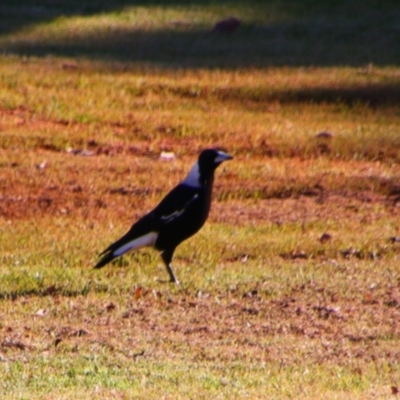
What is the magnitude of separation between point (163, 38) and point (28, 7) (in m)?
4.88

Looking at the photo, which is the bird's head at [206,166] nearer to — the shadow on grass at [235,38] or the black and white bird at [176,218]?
the black and white bird at [176,218]

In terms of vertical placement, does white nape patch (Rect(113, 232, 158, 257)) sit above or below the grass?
above

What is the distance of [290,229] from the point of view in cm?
1120

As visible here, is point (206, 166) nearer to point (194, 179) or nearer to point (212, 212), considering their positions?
point (194, 179)

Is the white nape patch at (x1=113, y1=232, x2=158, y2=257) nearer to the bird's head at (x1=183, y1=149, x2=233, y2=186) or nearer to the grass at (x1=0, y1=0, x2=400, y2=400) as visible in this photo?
the grass at (x1=0, y1=0, x2=400, y2=400)

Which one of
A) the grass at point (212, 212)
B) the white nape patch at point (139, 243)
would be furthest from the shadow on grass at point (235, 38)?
the white nape patch at point (139, 243)

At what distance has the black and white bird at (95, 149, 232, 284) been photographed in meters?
9.08

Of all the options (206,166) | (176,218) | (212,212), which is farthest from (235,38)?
(176,218)

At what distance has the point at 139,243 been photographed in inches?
357

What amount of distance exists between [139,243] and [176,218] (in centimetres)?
35

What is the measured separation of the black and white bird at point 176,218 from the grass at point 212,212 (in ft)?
1.02

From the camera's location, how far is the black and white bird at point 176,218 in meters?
9.08

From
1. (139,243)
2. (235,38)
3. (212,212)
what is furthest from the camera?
(235,38)

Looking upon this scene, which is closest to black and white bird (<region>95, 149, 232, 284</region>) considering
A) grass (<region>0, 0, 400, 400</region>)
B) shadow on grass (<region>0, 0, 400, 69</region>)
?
grass (<region>0, 0, 400, 400</region>)
